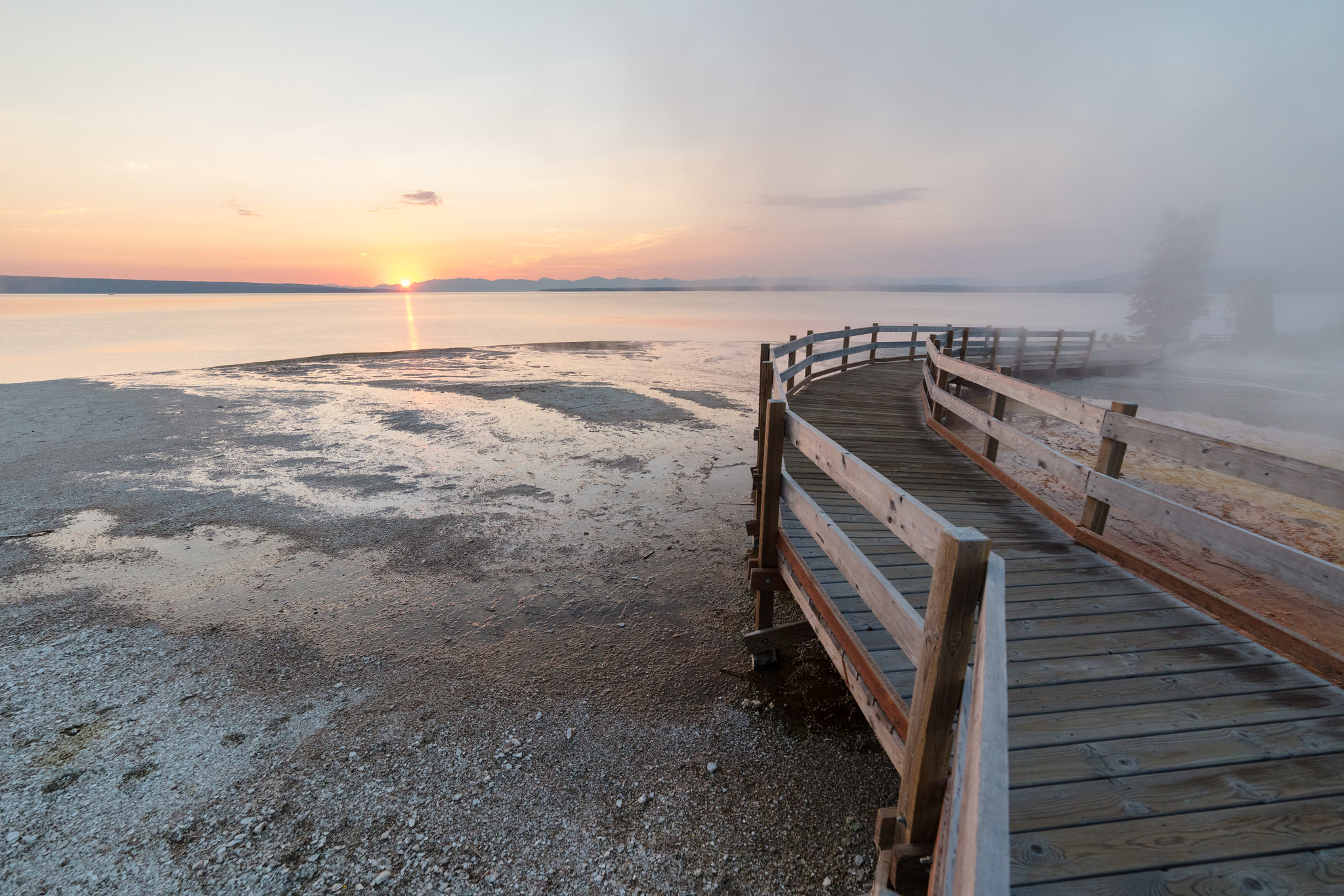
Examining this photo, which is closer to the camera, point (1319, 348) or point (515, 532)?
point (515, 532)

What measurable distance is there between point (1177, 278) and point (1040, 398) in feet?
178

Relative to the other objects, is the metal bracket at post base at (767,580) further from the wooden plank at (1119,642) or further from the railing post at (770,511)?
the wooden plank at (1119,642)

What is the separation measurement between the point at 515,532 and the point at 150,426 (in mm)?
12309

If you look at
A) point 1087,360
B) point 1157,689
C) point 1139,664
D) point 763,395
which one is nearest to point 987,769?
point 1157,689

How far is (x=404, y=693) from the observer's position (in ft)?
16.9

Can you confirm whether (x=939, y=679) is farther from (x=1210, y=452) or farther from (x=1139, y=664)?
(x=1210, y=452)

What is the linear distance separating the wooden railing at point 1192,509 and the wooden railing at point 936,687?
170 cm

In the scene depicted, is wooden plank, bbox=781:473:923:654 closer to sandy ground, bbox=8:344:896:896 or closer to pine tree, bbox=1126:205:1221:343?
sandy ground, bbox=8:344:896:896

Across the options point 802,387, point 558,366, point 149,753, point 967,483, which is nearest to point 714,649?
point 967,483

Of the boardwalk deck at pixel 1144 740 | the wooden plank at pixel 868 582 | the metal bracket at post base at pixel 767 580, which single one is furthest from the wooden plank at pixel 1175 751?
the metal bracket at post base at pixel 767 580

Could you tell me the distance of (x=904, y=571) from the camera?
4566mm

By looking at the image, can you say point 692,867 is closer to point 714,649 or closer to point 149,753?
point 714,649

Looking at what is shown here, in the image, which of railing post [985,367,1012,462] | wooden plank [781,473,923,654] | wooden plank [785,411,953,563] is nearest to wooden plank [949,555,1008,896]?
wooden plank [785,411,953,563]

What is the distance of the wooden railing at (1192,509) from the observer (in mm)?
2943
